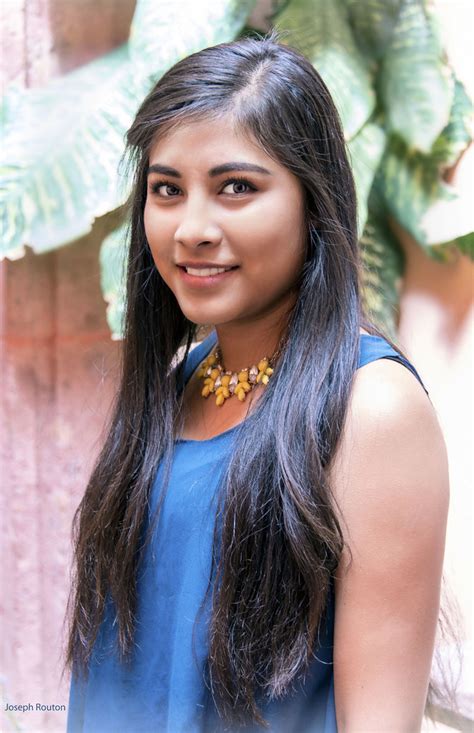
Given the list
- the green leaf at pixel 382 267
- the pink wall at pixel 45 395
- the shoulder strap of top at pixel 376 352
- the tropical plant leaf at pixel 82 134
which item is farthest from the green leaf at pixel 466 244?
the shoulder strap of top at pixel 376 352

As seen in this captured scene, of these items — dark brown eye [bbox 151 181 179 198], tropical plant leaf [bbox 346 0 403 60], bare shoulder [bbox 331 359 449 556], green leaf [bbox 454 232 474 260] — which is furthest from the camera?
tropical plant leaf [bbox 346 0 403 60]

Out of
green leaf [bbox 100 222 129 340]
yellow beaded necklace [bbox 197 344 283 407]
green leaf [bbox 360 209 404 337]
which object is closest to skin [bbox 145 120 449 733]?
yellow beaded necklace [bbox 197 344 283 407]

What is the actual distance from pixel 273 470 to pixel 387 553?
0.17m

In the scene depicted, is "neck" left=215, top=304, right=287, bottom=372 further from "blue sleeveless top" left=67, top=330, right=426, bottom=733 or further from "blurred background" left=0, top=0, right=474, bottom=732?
"blurred background" left=0, top=0, right=474, bottom=732

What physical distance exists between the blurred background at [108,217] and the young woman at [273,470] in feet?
2.36

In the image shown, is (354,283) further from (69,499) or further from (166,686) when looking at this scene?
(69,499)

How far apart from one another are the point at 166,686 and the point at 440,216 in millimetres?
1254

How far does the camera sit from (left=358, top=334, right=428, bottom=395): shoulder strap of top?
3.38ft

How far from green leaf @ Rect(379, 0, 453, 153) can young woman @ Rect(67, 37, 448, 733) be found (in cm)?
91

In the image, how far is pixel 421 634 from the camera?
98cm

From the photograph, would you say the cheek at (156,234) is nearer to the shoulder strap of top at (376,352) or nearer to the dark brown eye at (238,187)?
the dark brown eye at (238,187)

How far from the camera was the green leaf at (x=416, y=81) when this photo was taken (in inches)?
76.3

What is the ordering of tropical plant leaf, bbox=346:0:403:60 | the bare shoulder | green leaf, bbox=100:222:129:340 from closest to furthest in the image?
1. the bare shoulder
2. green leaf, bbox=100:222:129:340
3. tropical plant leaf, bbox=346:0:403:60

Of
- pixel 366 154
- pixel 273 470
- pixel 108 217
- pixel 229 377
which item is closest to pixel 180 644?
pixel 273 470
